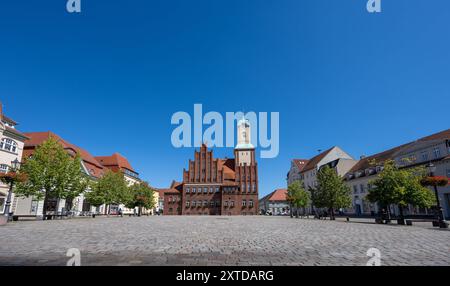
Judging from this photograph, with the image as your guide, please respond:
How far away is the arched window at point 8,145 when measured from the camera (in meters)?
32.1

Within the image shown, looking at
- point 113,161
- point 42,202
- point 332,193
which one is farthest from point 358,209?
point 113,161

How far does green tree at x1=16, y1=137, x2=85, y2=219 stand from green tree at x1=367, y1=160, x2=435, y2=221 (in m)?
35.6

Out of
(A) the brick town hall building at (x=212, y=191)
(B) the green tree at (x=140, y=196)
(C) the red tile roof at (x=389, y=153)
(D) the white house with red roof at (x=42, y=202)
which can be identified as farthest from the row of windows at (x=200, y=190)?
(C) the red tile roof at (x=389, y=153)

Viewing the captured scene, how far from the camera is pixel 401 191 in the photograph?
75.1ft

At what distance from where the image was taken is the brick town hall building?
216 feet

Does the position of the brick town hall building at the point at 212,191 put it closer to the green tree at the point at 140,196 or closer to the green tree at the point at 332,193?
the green tree at the point at 140,196

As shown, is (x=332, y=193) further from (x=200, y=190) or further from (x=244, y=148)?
(x=200, y=190)

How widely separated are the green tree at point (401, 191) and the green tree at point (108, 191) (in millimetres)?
39888

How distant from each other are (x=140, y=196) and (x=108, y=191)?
13.3 m

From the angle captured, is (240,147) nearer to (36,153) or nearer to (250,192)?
(250,192)

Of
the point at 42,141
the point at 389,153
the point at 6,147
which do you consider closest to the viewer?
the point at 6,147

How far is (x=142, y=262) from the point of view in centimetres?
603
